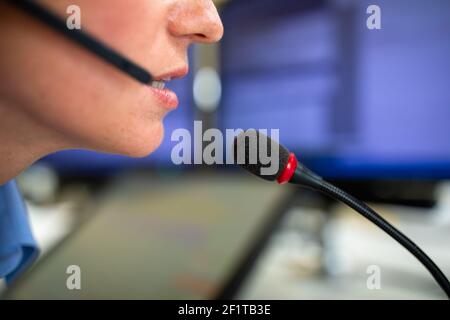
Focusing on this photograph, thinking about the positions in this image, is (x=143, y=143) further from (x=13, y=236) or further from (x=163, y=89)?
(x=13, y=236)

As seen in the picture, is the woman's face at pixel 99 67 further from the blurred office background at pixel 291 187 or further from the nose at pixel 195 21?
the blurred office background at pixel 291 187

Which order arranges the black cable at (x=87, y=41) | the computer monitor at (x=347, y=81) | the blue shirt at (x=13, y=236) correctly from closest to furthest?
the black cable at (x=87, y=41), the blue shirt at (x=13, y=236), the computer monitor at (x=347, y=81)

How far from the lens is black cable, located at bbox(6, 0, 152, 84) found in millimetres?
308

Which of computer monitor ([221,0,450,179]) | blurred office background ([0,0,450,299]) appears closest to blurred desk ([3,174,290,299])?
blurred office background ([0,0,450,299])

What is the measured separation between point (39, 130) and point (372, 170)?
1.79 ft

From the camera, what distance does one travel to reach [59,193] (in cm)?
120

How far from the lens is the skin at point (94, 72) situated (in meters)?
0.32

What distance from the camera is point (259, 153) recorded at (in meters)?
0.35

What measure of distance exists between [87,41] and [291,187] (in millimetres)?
419

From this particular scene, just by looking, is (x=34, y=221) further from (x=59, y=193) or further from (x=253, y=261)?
(x=253, y=261)

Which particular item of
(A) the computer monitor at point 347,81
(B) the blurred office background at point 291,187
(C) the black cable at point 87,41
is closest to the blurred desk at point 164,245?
(B) the blurred office background at point 291,187

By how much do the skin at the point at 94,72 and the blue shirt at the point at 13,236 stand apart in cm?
16

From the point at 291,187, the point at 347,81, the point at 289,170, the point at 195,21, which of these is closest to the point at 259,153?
the point at 289,170

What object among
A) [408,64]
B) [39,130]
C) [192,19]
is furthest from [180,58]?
[408,64]
